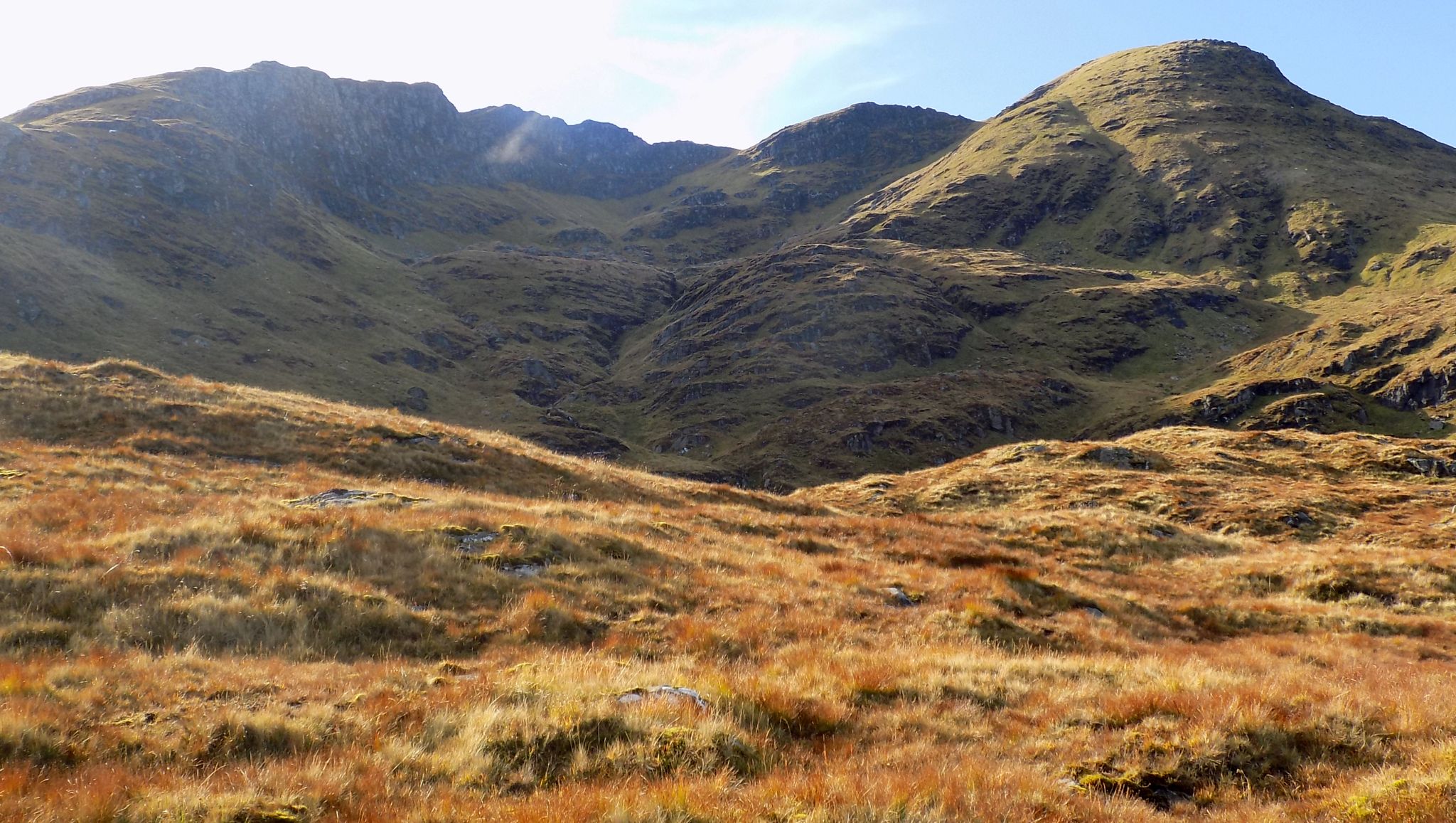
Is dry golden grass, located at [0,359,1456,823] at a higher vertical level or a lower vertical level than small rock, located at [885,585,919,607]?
higher

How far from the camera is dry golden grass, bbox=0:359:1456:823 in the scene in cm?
608

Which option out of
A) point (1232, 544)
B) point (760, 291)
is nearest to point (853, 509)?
point (1232, 544)

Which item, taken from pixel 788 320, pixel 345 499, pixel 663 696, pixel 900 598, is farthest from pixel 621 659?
pixel 788 320

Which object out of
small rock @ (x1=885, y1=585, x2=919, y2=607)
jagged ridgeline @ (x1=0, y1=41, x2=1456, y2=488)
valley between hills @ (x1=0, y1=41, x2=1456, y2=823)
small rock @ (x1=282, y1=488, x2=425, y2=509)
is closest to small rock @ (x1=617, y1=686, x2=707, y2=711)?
valley between hills @ (x1=0, y1=41, x2=1456, y2=823)

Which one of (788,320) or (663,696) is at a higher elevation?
(788,320)

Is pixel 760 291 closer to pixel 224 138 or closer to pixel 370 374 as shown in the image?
pixel 370 374

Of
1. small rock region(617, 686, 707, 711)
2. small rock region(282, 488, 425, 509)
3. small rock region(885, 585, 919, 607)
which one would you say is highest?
small rock region(617, 686, 707, 711)

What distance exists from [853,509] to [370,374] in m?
114

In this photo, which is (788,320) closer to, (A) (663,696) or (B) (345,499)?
(B) (345,499)

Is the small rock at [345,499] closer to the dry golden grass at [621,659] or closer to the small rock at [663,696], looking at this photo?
the dry golden grass at [621,659]

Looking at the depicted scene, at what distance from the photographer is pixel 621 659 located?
1039 cm

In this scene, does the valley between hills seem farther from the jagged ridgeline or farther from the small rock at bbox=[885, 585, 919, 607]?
the jagged ridgeline

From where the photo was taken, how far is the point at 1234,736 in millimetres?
7621

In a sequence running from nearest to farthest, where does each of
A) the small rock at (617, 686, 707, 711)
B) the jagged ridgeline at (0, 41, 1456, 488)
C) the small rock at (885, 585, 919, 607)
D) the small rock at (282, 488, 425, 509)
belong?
1. the small rock at (617, 686, 707, 711)
2. the small rock at (885, 585, 919, 607)
3. the small rock at (282, 488, 425, 509)
4. the jagged ridgeline at (0, 41, 1456, 488)
